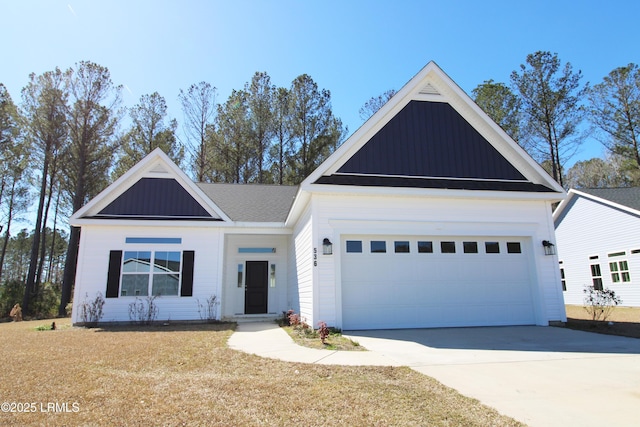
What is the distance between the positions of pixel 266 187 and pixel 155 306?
7280 mm

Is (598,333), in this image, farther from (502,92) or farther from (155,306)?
(502,92)

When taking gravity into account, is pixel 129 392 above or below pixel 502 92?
below

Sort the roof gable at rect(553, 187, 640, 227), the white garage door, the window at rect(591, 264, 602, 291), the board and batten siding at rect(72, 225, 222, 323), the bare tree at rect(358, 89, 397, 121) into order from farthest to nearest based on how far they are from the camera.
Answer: the bare tree at rect(358, 89, 397, 121), the window at rect(591, 264, 602, 291), the roof gable at rect(553, 187, 640, 227), the board and batten siding at rect(72, 225, 222, 323), the white garage door

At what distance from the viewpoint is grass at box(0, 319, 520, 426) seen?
11.1 feet

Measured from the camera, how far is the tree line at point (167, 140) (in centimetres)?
2130

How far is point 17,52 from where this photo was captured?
9.77m

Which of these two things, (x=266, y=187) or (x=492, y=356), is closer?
(x=492, y=356)

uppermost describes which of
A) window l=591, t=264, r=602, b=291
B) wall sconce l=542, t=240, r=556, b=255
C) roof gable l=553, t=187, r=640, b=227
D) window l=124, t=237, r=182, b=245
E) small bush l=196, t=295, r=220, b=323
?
roof gable l=553, t=187, r=640, b=227

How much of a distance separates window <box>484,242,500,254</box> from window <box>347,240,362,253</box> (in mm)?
3412

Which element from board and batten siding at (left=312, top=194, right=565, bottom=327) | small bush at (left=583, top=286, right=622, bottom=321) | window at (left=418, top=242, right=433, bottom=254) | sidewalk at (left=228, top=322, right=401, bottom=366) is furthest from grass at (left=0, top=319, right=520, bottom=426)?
small bush at (left=583, top=286, right=622, bottom=321)

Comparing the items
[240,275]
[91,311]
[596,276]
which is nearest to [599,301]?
[596,276]

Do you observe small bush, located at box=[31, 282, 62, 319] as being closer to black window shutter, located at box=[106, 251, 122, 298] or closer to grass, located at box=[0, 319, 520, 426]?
black window shutter, located at box=[106, 251, 122, 298]

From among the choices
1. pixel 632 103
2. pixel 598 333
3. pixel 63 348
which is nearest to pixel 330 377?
pixel 63 348

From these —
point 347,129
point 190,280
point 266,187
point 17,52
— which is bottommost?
point 190,280
